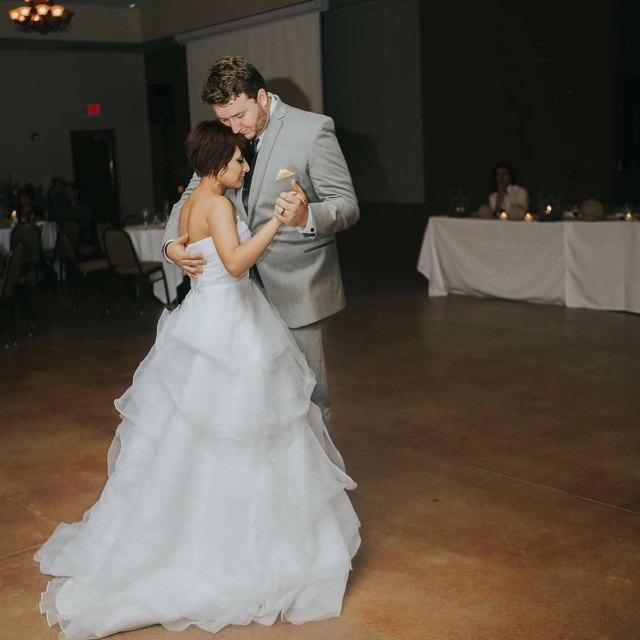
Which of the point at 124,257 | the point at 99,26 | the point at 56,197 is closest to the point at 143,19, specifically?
the point at 99,26

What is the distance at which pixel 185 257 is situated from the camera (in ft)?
8.03

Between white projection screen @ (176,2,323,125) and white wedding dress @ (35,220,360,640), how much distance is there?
905cm

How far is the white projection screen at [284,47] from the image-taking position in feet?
36.7

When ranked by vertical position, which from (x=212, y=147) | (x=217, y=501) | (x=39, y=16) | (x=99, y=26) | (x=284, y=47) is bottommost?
(x=217, y=501)

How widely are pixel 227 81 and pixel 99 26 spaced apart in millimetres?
11965

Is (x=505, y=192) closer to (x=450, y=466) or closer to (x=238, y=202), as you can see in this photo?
(x=450, y=466)

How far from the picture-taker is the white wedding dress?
2.34 metres

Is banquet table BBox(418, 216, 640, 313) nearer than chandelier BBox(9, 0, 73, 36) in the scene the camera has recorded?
Yes

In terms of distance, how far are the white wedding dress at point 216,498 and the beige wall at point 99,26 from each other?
1128cm

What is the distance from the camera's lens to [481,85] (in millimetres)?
10047

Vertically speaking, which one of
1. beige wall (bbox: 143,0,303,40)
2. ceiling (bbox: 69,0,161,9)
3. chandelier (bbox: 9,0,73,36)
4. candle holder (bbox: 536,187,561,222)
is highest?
ceiling (bbox: 69,0,161,9)

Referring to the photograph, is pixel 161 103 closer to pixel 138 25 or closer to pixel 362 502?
pixel 138 25

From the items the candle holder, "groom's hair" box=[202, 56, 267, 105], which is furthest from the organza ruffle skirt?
the candle holder

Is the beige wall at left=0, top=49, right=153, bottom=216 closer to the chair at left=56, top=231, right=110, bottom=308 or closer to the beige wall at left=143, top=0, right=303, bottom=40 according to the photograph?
the beige wall at left=143, top=0, right=303, bottom=40
